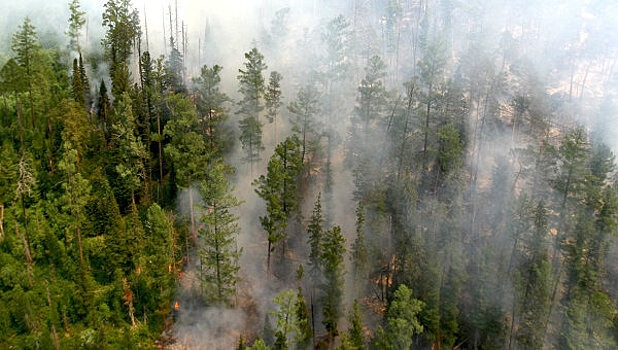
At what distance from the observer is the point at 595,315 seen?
2507 inches

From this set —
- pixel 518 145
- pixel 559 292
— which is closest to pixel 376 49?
pixel 518 145

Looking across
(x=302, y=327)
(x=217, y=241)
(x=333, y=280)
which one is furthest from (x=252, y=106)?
(x=302, y=327)

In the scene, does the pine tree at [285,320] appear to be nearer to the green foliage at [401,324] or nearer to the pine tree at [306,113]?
the green foliage at [401,324]

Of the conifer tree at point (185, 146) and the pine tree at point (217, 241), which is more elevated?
the conifer tree at point (185, 146)

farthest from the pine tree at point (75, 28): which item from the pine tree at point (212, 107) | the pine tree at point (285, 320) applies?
the pine tree at point (285, 320)

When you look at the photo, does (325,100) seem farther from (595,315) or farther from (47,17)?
(47,17)

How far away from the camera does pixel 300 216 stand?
7462 cm

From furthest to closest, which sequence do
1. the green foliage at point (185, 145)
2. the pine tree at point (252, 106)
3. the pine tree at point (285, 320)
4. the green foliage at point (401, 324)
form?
the pine tree at point (252, 106)
the green foliage at point (185, 145)
the green foliage at point (401, 324)
the pine tree at point (285, 320)

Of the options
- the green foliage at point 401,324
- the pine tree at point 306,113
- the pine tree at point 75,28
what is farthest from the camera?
the pine tree at point 75,28

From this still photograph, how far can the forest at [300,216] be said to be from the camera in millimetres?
63469

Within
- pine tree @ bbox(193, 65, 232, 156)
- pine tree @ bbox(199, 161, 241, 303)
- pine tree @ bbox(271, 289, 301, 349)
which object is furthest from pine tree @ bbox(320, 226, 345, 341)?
pine tree @ bbox(193, 65, 232, 156)

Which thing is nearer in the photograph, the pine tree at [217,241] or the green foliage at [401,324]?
the green foliage at [401,324]

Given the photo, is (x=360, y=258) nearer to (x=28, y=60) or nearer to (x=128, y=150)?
(x=128, y=150)

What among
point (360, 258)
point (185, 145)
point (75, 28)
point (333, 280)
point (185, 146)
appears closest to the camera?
point (333, 280)
